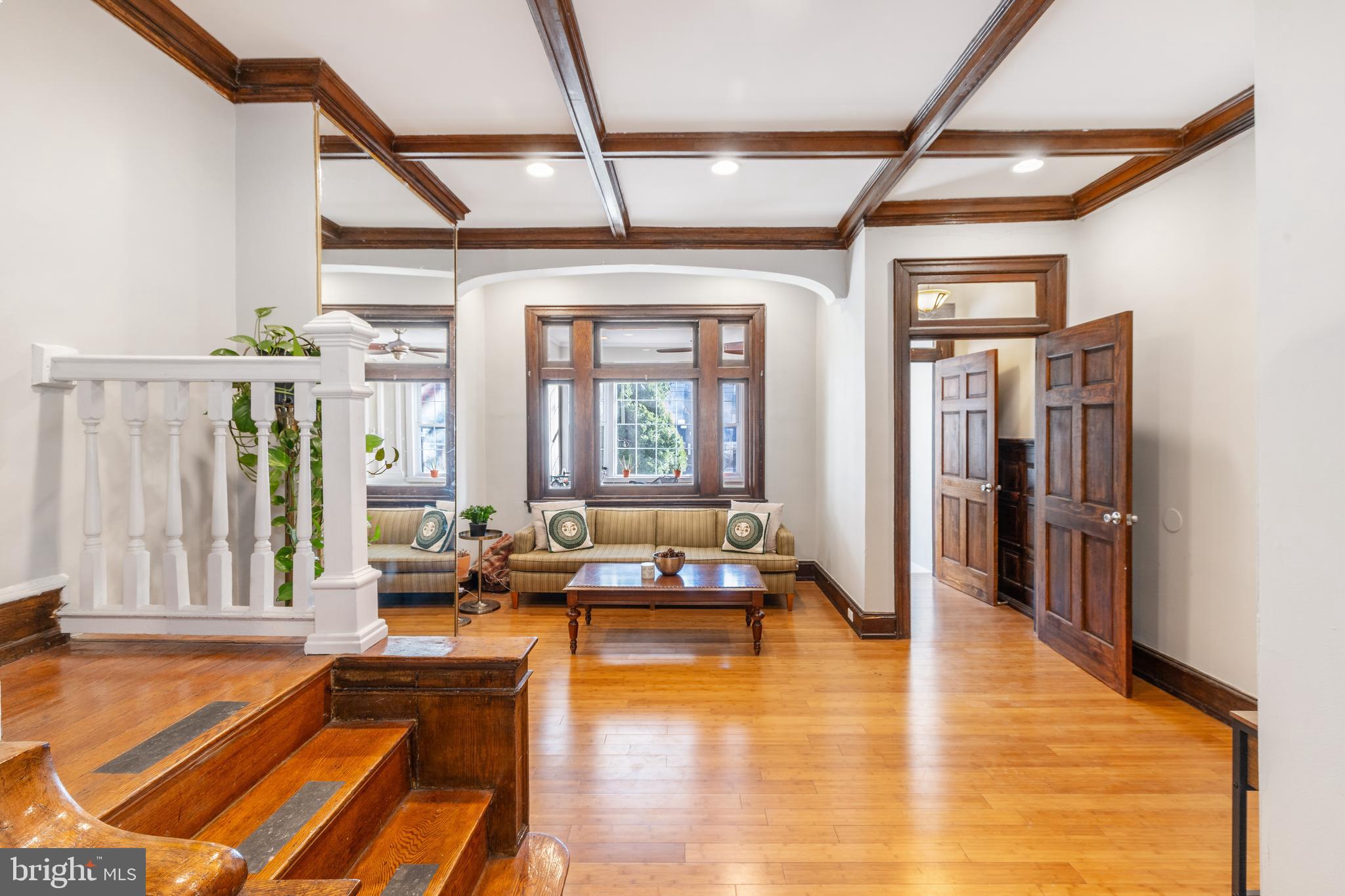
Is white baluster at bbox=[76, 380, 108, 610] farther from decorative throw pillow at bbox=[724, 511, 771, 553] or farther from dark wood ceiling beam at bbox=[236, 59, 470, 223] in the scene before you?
decorative throw pillow at bbox=[724, 511, 771, 553]

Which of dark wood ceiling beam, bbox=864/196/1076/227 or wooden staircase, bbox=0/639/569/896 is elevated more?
dark wood ceiling beam, bbox=864/196/1076/227

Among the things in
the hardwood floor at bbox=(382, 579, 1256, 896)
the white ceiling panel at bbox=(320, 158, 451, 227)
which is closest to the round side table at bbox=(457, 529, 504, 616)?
the hardwood floor at bbox=(382, 579, 1256, 896)

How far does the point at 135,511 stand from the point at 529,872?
1.50 metres

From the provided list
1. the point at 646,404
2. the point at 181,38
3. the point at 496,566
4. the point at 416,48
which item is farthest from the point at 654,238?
the point at 496,566

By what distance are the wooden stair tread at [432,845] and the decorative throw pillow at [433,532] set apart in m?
1.67

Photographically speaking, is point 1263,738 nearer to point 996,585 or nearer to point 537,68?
point 537,68

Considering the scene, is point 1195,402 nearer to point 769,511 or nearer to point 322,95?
point 769,511

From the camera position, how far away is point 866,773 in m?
2.58

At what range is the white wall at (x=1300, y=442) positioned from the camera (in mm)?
1134

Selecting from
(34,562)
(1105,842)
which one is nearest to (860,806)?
(1105,842)

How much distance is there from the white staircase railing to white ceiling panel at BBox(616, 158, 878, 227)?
2220 millimetres

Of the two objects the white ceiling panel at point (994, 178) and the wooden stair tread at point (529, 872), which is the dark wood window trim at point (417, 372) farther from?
the white ceiling panel at point (994, 178)

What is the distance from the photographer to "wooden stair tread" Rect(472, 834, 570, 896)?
61.1 inches

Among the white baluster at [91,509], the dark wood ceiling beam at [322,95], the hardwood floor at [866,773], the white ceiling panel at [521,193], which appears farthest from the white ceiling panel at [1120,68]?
the white baluster at [91,509]
